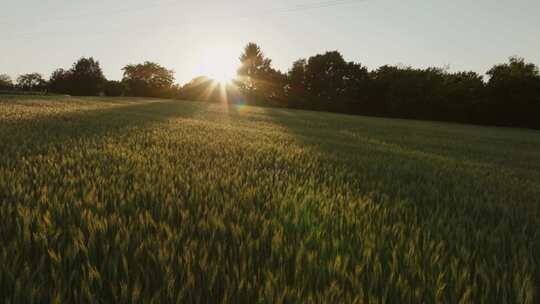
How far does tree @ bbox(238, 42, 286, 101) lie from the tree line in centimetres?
24

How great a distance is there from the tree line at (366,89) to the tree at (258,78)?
24 cm

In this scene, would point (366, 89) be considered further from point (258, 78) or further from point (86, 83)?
point (86, 83)

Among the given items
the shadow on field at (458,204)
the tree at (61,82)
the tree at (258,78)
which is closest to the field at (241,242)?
the shadow on field at (458,204)

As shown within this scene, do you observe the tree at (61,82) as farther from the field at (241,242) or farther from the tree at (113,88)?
the field at (241,242)

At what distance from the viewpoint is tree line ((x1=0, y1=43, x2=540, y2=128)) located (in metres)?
45.4

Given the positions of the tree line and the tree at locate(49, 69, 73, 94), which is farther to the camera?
the tree at locate(49, 69, 73, 94)

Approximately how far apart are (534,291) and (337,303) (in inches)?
38.9

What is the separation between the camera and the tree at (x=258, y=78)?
71.0 metres

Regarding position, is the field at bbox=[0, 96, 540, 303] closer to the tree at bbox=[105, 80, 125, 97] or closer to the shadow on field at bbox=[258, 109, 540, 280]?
the shadow on field at bbox=[258, 109, 540, 280]

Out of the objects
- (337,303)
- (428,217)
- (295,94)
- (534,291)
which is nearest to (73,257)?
(337,303)

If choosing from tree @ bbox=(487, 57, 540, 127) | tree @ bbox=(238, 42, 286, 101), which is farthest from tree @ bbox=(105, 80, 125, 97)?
tree @ bbox=(487, 57, 540, 127)

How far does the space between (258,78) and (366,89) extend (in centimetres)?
3039

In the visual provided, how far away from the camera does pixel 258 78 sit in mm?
79250

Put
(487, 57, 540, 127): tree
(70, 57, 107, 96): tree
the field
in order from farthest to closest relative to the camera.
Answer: (70, 57, 107, 96): tree, (487, 57, 540, 127): tree, the field
